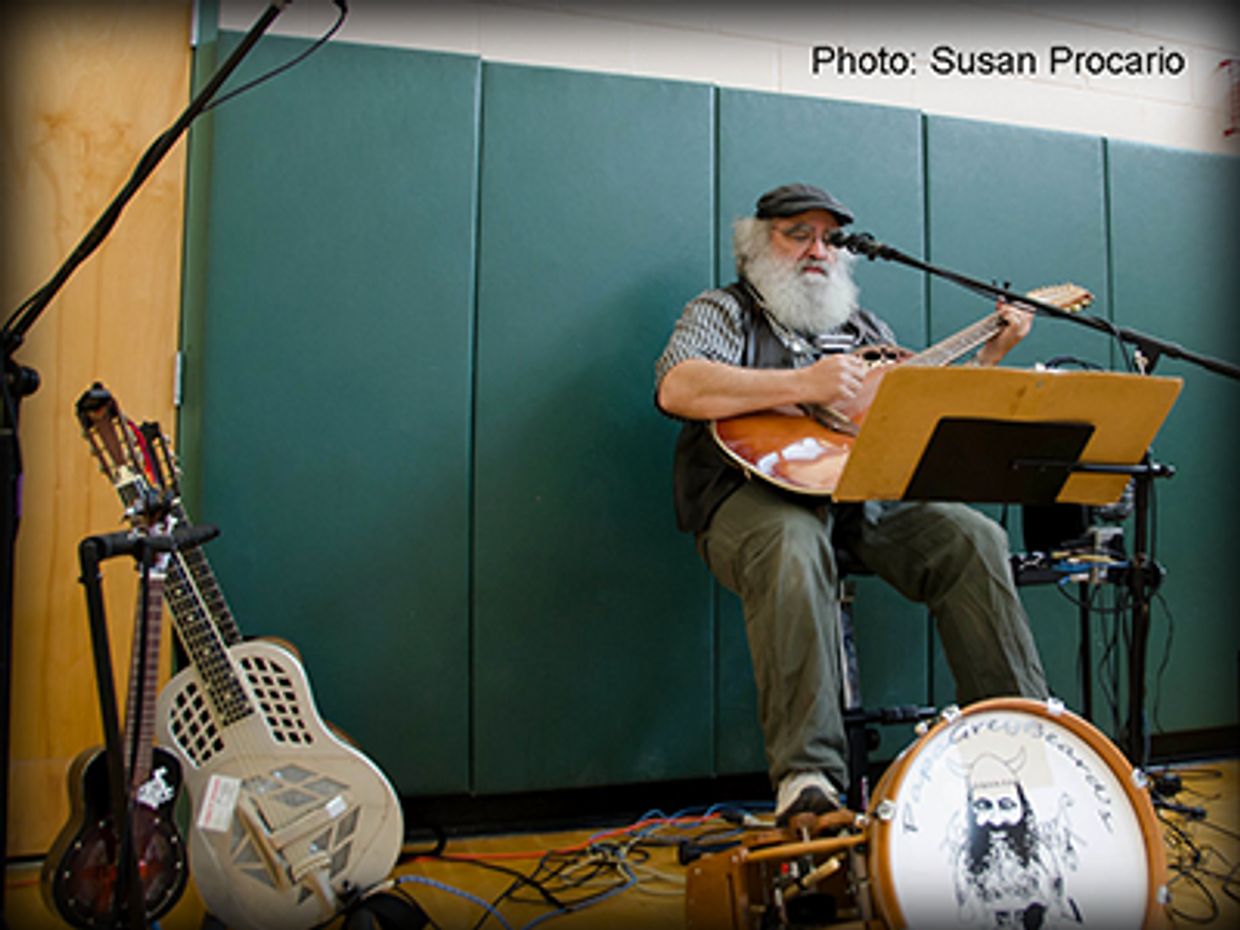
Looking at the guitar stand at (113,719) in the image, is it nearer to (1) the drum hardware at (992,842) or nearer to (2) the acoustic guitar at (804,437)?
(1) the drum hardware at (992,842)

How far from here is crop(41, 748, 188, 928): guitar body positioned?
4.00 feet

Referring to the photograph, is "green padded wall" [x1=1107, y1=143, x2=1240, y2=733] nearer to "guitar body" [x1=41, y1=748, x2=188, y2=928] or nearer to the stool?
the stool

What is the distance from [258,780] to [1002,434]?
135 centimetres

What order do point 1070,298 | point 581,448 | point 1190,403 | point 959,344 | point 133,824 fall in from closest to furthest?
point 133,824 → point 1070,298 → point 959,344 → point 581,448 → point 1190,403

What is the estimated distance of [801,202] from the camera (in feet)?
6.36

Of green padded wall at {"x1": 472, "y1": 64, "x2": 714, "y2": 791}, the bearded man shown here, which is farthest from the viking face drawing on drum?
green padded wall at {"x1": 472, "y1": 64, "x2": 714, "y2": 791}

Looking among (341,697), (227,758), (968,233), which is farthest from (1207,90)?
(227,758)

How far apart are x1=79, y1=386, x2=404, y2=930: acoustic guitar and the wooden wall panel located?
57 cm

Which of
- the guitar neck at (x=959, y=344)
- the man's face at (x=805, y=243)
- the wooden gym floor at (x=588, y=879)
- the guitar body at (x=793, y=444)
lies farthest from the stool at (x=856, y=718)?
the man's face at (x=805, y=243)

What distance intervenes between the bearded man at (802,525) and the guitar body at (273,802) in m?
0.73

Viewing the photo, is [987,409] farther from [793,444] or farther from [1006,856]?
[1006,856]

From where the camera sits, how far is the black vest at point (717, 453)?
1.75 m

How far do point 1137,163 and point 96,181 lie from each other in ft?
9.54

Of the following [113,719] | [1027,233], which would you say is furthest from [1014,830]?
[1027,233]
